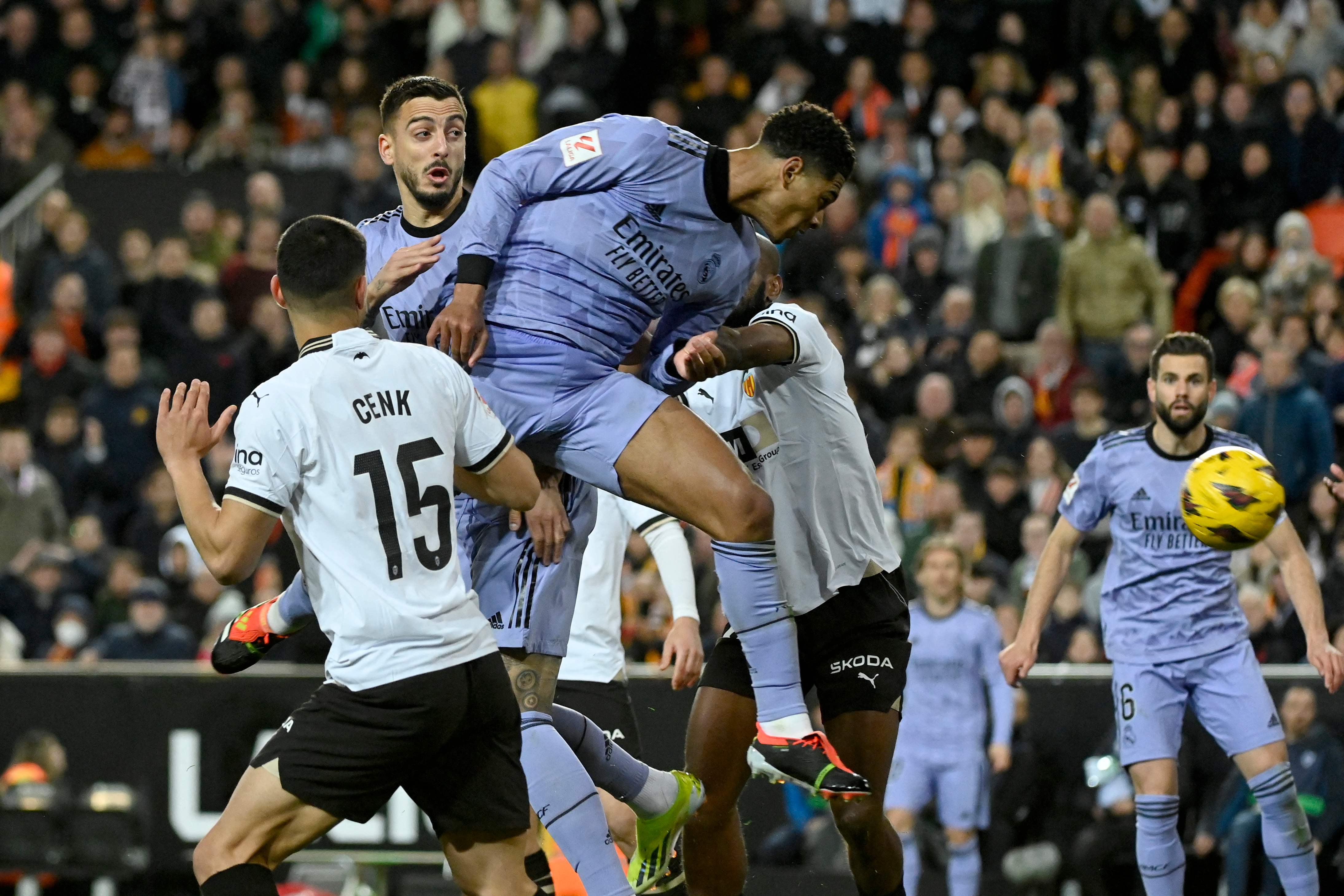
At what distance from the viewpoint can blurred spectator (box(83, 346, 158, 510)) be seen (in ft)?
47.2

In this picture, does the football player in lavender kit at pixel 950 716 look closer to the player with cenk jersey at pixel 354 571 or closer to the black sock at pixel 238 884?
the player with cenk jersey at pixel 354 571

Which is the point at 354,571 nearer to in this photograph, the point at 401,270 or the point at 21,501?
the point at 401,270

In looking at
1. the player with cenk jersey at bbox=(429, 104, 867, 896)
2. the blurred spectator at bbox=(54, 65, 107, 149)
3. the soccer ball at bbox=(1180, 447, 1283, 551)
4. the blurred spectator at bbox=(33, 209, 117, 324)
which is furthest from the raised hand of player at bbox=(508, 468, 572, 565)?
the blurred spectator at bbox=(54, 65, 107, 149)

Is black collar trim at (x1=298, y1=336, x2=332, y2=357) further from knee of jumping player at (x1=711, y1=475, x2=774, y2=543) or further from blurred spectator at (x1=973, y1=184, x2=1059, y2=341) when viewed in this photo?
blurred spectator at (x1=973, y1=184, x2=1059, y2=341)

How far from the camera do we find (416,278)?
636 centimetres

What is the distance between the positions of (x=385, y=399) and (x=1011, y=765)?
6355 mm

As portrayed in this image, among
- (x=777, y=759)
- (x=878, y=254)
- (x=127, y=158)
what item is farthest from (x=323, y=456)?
(x=127, y=158)

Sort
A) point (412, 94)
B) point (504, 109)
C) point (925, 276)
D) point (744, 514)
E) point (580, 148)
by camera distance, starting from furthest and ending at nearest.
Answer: point (504, 109), point (925, 276), point (412, 94), point (580, 148), point (744, 514)

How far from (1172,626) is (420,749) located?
4.20 meters

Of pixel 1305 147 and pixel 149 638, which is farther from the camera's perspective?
pixel 1305 147

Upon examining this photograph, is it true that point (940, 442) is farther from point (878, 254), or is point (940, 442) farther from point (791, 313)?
point (791, 313)

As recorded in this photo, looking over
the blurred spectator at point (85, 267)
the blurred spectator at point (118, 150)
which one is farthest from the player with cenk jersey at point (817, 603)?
the blurred spectator at point (118, 150)

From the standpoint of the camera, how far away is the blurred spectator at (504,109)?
16.1 meters

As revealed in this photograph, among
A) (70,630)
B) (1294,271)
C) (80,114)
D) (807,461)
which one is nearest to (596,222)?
(807,461)
